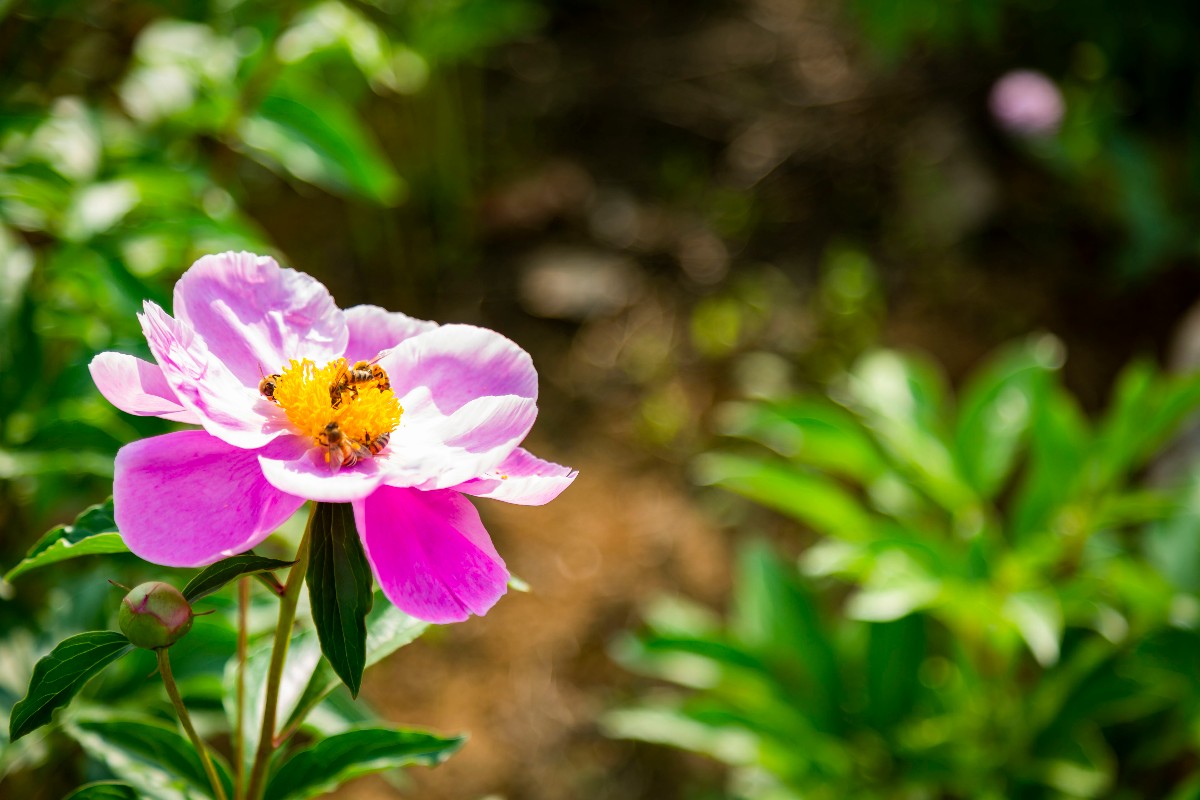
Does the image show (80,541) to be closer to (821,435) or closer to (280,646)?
(280,646)

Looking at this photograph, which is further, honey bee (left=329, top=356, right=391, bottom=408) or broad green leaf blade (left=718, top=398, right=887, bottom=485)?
broad green leaf blade (left=718, top=398, right=887, bottom=485)

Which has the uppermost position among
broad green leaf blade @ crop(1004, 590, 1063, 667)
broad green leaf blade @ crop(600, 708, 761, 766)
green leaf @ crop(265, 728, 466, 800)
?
green leaf @ crop(265, 728, 466, 800)

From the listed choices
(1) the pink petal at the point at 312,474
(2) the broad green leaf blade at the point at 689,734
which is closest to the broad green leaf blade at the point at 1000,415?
(2) the broad green leaf blade at the point at 689,734

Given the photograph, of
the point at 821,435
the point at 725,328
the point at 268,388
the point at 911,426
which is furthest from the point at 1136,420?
the point at 268,388

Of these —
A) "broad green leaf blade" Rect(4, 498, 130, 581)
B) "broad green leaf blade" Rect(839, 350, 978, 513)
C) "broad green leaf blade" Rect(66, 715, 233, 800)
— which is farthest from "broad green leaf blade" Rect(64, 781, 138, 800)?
"broad green leaf blade" Rect(839, 350, 978, 513)

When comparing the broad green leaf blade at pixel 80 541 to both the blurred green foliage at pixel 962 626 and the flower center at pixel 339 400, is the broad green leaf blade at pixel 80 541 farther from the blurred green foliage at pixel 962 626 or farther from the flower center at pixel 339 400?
the blurred green foliage at pixel 962 626

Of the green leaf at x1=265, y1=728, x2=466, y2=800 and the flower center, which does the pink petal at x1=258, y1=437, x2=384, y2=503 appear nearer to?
the flower center
